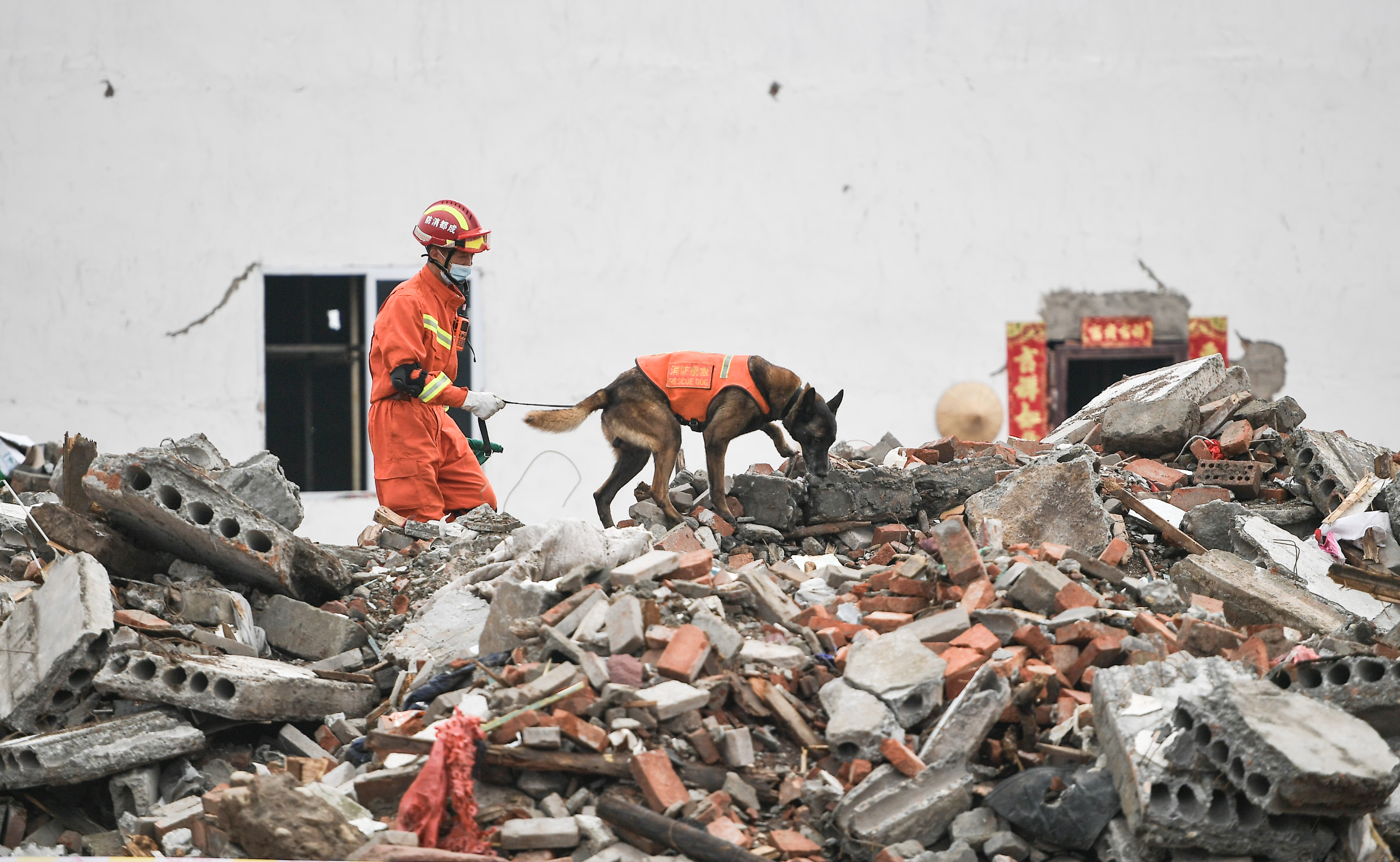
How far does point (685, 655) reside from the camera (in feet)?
12.3

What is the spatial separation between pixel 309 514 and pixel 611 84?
12.2ft

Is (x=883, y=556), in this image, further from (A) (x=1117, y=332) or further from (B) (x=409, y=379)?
(A) (x=1117, y=332)

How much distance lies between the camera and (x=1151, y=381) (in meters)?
7.21

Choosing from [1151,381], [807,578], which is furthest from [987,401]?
[807,578]

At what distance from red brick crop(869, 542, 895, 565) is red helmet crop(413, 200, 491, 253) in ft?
8.38

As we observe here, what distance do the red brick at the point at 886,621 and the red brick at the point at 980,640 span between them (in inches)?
9.8

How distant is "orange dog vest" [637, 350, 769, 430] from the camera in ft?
19.6

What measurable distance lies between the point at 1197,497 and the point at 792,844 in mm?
3636

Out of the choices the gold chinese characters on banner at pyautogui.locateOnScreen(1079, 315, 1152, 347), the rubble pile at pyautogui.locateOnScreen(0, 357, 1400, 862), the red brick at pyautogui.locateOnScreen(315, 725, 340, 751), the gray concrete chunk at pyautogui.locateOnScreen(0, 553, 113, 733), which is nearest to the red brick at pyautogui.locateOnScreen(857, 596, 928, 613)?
the rubble pile at pyautogui.locateOnScreen(0, 357, 1400, 862)

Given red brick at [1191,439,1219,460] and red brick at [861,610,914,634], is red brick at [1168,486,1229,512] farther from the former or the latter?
red brick at [861,610,914,634]

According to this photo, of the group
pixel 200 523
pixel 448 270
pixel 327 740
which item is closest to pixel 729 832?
pixel 327 740

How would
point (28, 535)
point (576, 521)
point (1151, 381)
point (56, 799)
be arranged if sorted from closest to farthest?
point (56, 799)
point (576, 521)
point (28, 535)
point (1151, 381)

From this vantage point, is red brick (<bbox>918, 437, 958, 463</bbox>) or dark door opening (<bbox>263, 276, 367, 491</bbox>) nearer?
red brick (<bbox>918, 437, 958, 463</bbox>)

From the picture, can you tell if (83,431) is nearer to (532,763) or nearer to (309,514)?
(309,514)
